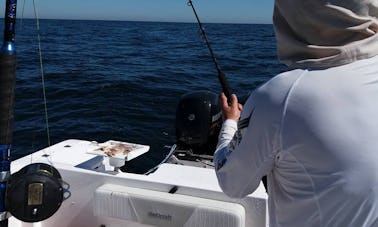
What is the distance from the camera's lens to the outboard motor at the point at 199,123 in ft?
10.3

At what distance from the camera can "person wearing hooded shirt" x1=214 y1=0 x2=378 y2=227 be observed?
89 cm

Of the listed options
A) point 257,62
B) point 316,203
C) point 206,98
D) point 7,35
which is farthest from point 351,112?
point 257,62

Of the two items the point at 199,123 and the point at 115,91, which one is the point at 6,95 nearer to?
the point at 199,123

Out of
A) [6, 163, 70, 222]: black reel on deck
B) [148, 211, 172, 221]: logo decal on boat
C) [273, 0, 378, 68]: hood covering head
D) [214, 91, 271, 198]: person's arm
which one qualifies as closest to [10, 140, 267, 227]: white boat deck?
[148, 211, 172, 221]: logo decal on boat

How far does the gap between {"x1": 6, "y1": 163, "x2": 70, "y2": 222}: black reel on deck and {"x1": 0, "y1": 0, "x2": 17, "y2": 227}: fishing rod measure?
0.12 ft

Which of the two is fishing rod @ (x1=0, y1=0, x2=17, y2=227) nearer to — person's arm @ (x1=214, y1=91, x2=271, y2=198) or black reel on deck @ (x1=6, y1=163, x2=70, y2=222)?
black reel on deck @ (x1=6, y1=163, x2=70, y2=222)

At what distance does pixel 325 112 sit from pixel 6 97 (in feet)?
4.16

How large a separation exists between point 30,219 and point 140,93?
26.6 feet

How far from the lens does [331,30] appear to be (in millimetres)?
899

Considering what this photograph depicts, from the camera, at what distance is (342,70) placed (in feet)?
2.98

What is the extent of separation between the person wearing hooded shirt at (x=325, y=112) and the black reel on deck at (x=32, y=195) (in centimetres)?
96

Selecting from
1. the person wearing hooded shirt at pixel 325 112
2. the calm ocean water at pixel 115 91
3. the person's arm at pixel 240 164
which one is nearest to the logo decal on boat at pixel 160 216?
the person's arm at pixel 240 164

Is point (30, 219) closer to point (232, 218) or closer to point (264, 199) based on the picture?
point (232, 218)

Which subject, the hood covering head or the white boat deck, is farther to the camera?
the white boat deck
